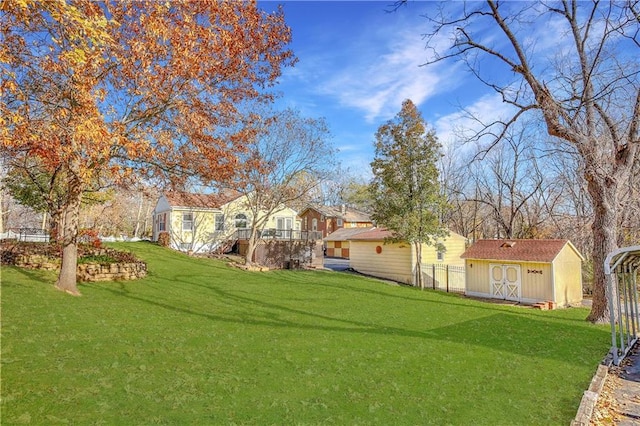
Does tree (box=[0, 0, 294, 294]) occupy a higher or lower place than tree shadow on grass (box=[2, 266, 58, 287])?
higher

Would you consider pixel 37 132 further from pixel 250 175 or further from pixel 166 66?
pixel 250 175

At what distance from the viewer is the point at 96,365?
527cm

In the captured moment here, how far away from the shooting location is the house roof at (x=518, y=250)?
55.6ft

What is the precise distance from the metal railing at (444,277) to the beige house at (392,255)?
9.7 inches

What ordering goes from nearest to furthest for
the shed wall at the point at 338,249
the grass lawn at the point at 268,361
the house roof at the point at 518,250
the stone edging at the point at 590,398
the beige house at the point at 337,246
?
the grass lawn at the point at 268,361 → the stone edging at the point at 590,398 → the house roof at the point at 518,250 → the beige house at the point at 337,246 → the shed wall at the point at 338,249

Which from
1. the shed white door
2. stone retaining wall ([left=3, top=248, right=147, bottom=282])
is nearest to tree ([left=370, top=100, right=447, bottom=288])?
the shed white door

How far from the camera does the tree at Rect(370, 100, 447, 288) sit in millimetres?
19516

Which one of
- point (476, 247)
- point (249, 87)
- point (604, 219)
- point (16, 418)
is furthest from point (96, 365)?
point (476, 247)

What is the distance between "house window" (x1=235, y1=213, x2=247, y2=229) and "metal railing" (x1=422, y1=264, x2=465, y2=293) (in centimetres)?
1451

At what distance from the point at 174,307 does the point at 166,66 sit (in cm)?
620

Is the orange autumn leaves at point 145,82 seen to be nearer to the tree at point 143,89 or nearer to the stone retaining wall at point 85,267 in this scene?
the tree at point 143,89

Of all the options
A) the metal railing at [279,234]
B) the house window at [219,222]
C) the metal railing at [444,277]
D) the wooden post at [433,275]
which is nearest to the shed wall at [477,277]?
the wooden post at [433,275]

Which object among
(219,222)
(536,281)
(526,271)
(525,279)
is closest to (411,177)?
(526,271)

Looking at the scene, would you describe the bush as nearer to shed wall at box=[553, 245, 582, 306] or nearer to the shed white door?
the shed white door
